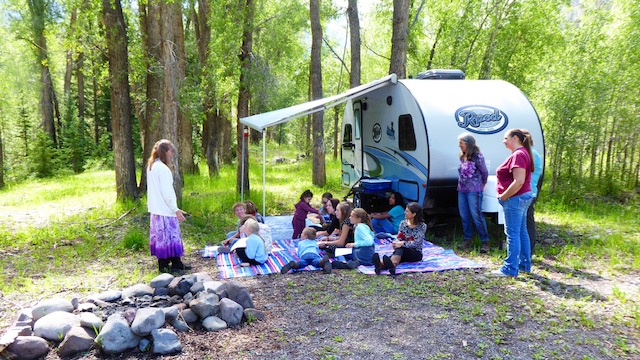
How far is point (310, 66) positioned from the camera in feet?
47.2

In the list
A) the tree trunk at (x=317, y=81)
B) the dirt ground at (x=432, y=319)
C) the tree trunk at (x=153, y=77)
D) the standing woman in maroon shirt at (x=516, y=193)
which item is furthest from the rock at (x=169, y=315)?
the tree trunk at (x=317, y=81)

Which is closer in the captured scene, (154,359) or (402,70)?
(154,359)

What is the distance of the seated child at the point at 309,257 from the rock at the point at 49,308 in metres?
2.30

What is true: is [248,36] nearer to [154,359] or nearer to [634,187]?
[154,359]

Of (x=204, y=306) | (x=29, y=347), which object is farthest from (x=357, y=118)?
(x=29, y=347)

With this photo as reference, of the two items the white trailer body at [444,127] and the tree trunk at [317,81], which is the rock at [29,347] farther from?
the tree trunk at [317,81]

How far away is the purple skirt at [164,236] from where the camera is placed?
16.2ft

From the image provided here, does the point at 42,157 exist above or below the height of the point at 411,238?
above

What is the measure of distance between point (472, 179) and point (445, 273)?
1543 mm

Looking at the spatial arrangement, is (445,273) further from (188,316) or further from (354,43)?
(354,43)

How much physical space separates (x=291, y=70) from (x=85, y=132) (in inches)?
487

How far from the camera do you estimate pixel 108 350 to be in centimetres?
318

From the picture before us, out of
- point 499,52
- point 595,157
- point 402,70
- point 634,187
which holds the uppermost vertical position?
point 499,52

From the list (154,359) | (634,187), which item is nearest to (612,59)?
(634,187)
